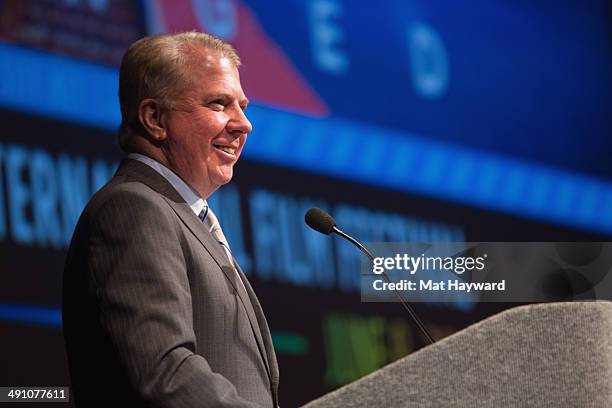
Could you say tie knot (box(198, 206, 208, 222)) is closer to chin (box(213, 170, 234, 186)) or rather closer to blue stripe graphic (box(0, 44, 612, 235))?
chin (box(213, 170, 234, 186))

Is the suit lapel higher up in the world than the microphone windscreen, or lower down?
lower down

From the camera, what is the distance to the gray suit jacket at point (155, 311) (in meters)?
1.65

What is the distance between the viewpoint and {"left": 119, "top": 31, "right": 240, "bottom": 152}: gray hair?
7.02ft

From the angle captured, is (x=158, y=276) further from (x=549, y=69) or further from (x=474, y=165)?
(x=549, y=69)

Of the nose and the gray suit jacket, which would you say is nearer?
the gray suit jacket

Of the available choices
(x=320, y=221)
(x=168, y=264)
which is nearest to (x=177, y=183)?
(x=168, y=264)

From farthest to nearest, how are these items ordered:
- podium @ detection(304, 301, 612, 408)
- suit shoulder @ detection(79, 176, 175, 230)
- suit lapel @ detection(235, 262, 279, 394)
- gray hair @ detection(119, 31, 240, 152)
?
gray hair @ detection(119, 31, 240, 152), suit lapel @ detection(235, 262, 279, 394), suit shoulder @ detection(79, 176, 175, 230), podium @ detection(304, 301, 612, 408)

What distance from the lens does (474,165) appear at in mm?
4508

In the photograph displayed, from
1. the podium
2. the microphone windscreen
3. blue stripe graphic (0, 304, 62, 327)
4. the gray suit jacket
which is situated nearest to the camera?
the podium

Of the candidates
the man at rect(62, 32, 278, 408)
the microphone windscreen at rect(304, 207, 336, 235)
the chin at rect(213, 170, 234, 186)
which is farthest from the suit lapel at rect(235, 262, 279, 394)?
the microphone windscreen at rect(304, 207, 336, 235)

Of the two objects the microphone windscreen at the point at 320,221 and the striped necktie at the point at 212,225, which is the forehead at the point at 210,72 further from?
the microphone windscreen at the point at 320,221

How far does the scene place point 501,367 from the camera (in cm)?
138

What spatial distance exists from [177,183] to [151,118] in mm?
164

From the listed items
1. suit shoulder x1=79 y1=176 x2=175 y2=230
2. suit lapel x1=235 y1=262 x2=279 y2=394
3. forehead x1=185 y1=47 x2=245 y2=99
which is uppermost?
forehead x1=185 y1=47 x2=245 y2=99
